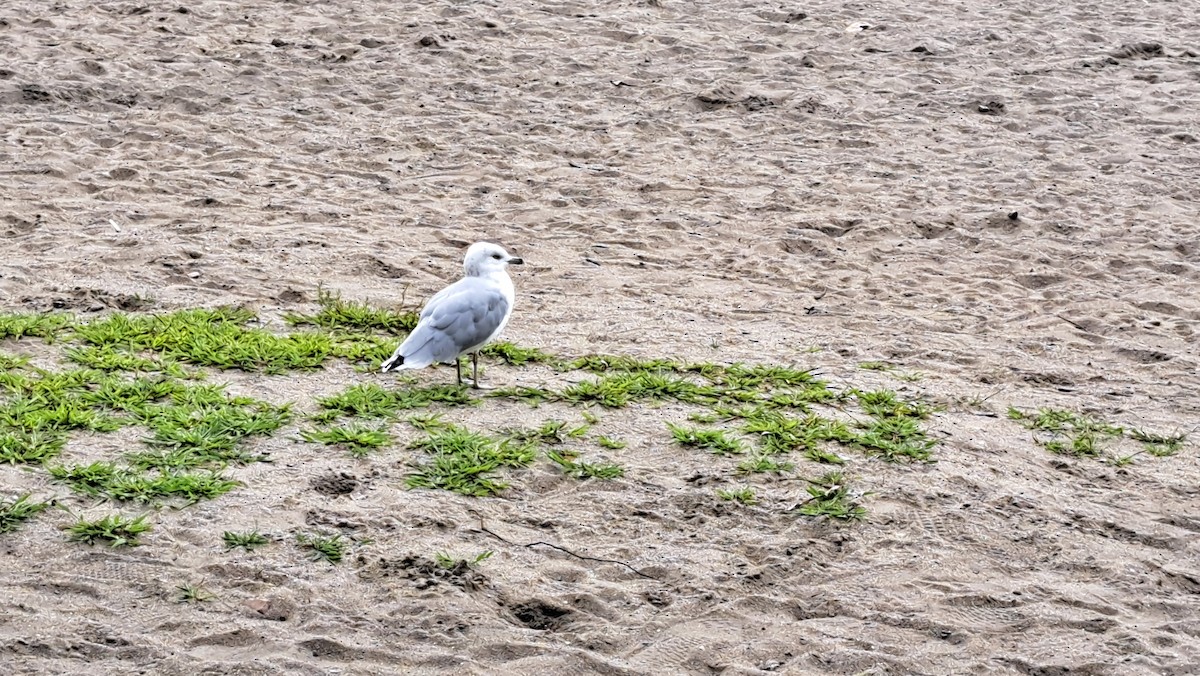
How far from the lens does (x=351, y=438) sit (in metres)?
4.86

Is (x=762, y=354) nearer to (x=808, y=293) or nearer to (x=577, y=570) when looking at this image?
(x=808, y=293)

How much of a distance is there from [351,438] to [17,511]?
1149mm

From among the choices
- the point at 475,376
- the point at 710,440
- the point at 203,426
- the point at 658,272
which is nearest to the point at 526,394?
the point at 475,376

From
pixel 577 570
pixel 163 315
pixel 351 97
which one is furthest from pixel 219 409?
pixel 351 97

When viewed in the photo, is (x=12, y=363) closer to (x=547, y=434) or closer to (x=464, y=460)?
(x=464, y=460)

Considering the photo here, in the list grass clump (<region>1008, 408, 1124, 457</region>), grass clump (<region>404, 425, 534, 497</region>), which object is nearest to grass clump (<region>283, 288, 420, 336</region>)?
grass clump (<region>404, 425, 534, 497</region>)

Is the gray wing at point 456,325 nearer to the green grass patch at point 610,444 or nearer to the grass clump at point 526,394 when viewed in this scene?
the grass clump at point 526,394

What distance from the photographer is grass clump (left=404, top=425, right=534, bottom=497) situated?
181 inches

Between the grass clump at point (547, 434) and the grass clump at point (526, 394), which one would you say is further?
the grass clump at point (526, 394)

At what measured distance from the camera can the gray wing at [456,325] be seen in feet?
17.3

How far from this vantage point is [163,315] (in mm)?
6094

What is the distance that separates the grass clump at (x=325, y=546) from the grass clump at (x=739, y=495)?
4.30ft

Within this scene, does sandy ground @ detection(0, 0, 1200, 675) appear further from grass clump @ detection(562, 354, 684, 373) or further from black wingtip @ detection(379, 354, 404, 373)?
black wingtip @ detection(379, 354, 404, 373)

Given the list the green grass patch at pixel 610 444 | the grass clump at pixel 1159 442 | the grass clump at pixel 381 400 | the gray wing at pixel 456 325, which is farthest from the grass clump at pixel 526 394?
the grass clump at pixel 1159 442
